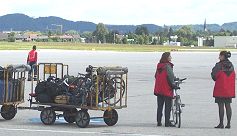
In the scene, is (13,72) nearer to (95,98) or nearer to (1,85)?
(1,85)

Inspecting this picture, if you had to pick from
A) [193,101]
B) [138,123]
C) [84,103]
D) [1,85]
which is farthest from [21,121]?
[193,101]

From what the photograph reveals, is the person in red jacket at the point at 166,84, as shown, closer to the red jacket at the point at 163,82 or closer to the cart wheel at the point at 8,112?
the red jacket at the point at 163,82

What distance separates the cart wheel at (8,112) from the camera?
1294 centimetres

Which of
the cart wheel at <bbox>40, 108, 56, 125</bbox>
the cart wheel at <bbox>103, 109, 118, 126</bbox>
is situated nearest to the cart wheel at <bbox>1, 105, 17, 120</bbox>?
the cart wheel at <bbox>40, 108, 56, 125</bbox>

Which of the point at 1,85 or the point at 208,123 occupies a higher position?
the point at 1,85

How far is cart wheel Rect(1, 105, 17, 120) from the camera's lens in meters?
12.9

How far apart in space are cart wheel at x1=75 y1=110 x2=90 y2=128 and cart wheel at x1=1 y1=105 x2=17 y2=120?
1840 mm

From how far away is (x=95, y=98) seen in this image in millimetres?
11812

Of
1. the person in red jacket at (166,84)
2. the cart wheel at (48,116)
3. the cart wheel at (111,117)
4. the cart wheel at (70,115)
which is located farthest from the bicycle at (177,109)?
the cart wheel at (48,116)

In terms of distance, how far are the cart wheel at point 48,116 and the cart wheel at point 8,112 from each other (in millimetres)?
1056

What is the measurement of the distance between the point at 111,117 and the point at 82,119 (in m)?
0.67

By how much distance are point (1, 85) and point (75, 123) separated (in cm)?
180

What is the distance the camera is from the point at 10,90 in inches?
503

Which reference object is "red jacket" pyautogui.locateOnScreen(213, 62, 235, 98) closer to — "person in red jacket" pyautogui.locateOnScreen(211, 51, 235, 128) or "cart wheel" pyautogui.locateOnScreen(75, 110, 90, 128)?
"person in red jacket" pyautogui.locateOnScreen(211, 51, 235, 128)
